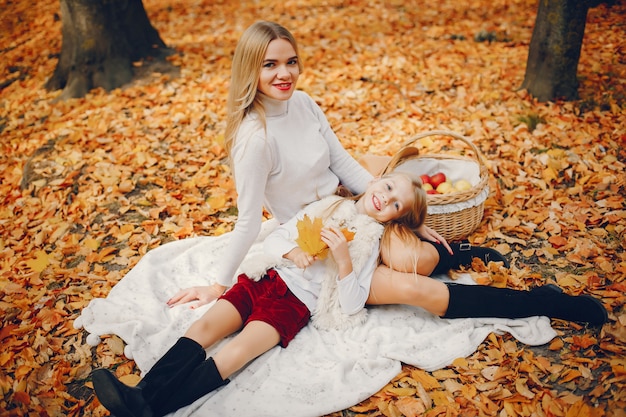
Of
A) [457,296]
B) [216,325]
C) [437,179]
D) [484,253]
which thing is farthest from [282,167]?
[484,253]

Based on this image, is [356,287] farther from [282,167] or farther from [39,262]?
[39,262]

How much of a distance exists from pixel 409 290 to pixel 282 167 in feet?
→ 3.27

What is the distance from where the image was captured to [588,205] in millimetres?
3506

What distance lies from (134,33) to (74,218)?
3.00 m

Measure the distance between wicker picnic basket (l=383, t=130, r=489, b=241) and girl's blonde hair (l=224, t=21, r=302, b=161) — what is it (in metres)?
1.15

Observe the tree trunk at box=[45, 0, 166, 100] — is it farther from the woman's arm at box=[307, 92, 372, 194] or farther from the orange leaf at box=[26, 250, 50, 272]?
the woman's arm at box=[307, 92, 372, 194]

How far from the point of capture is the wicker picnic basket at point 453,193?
3041mm

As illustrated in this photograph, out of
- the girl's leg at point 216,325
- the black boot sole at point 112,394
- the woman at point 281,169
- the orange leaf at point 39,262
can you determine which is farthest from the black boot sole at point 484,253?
the orange leaf at point 39,262

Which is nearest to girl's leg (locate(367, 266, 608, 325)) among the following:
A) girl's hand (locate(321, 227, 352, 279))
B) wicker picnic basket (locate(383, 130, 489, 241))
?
girl's hand (locate(321, 227, 352, 279))

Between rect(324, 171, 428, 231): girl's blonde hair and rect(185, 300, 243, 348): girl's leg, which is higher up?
rect(324, 171, 428, 231): girl's blonde hair

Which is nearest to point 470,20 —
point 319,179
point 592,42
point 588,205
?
point 592,42

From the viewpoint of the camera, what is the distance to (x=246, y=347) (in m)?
2.41

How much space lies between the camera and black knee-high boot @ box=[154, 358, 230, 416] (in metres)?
2.26

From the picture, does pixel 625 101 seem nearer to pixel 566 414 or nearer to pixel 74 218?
pixel 566 414
